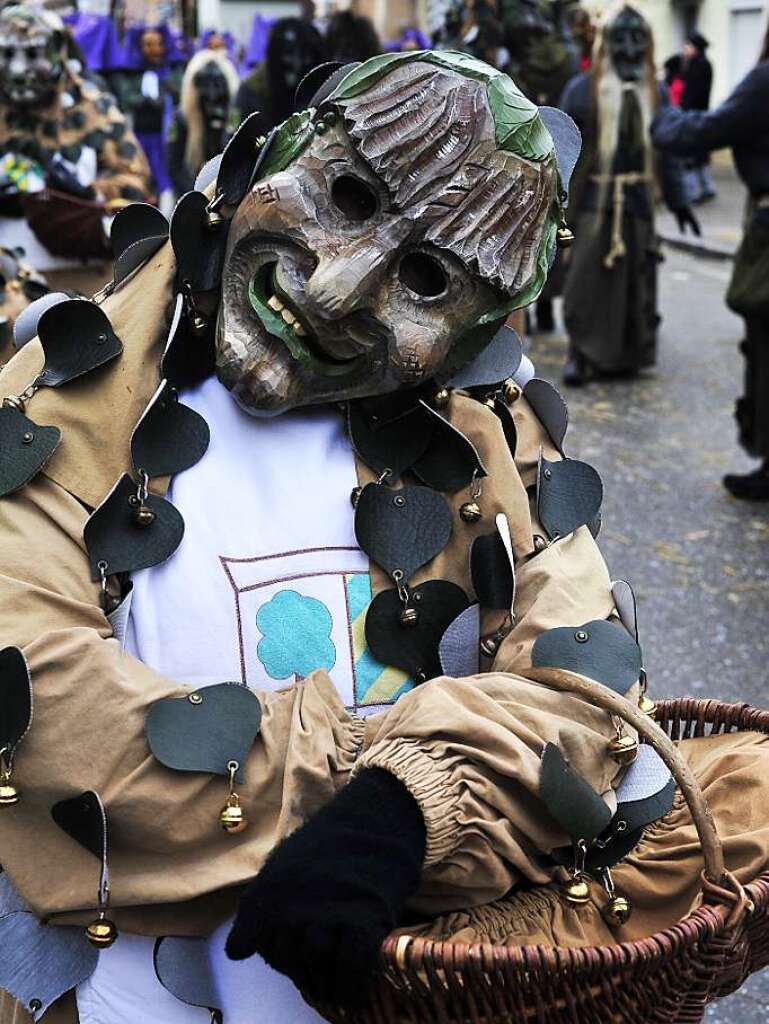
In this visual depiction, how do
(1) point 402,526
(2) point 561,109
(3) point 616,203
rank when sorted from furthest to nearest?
(3) point 616,203, (2) point 561,109, (1) point 402,526

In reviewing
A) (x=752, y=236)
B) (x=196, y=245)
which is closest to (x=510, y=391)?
(x=196, y=245)

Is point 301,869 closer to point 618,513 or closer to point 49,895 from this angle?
point 49,895

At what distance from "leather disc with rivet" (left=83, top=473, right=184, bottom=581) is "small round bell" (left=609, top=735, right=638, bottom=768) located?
0.59m

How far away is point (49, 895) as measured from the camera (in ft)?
5.17

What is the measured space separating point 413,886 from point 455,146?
Result: 2.87ft

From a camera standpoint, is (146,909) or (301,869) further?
(146,909)

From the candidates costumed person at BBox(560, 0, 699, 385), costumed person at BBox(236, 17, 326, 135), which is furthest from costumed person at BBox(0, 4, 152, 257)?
costumed person at BBox(560, 0, 699, 385)

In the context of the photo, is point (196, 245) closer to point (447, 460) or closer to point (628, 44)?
point (447, 460)

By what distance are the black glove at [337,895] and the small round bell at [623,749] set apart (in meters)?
0.30

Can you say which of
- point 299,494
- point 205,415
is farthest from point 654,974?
point 205,415

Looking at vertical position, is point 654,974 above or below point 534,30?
above

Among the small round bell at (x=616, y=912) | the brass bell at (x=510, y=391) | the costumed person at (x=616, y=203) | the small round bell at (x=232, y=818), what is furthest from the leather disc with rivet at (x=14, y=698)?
the costumed person at (x=616, y=203)

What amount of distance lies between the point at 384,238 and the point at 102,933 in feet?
2.92

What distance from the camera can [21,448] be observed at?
1686 millimetres
